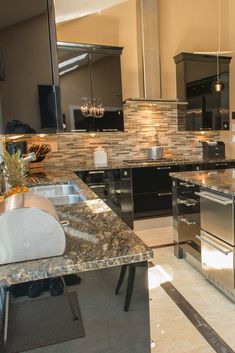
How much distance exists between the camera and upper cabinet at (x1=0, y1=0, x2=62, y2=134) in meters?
1.96

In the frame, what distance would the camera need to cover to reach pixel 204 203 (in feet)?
7.83

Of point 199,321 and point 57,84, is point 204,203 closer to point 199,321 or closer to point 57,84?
point 199,321

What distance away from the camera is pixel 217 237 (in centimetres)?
223

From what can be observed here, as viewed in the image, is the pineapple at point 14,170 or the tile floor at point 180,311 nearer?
the pineapple at point 14,170

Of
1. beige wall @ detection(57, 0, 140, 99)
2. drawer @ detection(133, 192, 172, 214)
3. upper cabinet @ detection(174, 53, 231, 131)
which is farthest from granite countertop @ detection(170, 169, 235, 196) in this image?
beige wall @ detection(57, 0, 140, 99)

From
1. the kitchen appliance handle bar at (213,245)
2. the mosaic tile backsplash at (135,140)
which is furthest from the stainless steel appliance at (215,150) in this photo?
the kitchen appliance handle bar at (213,245)

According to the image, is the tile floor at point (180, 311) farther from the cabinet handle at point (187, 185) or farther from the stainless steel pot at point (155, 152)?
the stainless steel pot at point (155, 152)

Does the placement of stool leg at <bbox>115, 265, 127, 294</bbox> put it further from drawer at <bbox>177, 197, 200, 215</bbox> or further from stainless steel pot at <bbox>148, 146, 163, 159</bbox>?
stainless steel pot at <bbox>148, 146, 163, 159</bbox>

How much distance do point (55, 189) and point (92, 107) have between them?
1.69m

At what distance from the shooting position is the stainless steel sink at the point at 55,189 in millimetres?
2451

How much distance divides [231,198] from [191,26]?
352 centimetres

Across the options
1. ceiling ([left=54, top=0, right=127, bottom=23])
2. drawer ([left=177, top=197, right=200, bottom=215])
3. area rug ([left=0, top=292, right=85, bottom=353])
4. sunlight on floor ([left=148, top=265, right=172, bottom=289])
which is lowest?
sunlight on floor ([left=148, top=265, right=172, bottom=289])

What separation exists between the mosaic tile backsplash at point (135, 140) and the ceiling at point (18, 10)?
7.19ft

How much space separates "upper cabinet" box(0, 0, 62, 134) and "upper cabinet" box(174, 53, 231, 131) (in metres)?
2.63
